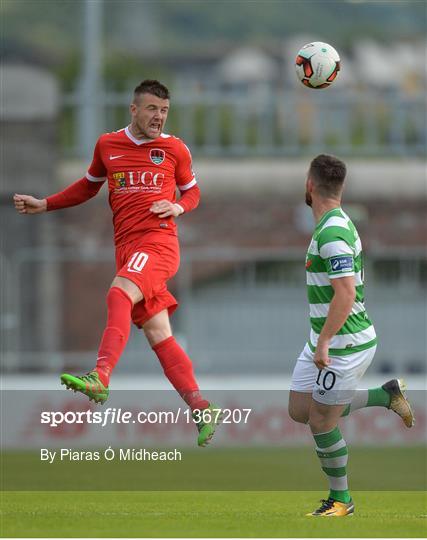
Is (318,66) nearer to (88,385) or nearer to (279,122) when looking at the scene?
(88,385)

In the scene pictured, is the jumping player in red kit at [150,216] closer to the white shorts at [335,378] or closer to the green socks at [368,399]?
the white shorts at [335,378]

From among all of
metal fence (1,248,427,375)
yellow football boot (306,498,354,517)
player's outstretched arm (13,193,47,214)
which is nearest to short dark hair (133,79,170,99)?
player's outstretched arm (13,193,47,214)

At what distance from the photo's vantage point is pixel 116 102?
2348 cm

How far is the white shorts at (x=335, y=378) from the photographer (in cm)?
935

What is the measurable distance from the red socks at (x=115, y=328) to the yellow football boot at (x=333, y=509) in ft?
5.32

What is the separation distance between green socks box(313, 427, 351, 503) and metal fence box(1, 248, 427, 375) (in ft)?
35.8

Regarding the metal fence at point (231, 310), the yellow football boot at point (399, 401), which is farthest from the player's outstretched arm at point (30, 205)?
the metal fence at point (231, 310)

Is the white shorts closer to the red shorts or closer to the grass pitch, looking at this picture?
the grass pitch

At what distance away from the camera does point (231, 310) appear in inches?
851

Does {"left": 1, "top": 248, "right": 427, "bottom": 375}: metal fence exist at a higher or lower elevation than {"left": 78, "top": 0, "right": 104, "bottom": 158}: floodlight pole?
lower

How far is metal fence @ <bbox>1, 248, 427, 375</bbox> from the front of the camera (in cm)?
2095

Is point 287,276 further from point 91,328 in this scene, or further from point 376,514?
point 376,514

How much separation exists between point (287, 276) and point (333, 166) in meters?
12.5

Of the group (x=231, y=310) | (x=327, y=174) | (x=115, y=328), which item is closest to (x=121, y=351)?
(x=115, y=328)
